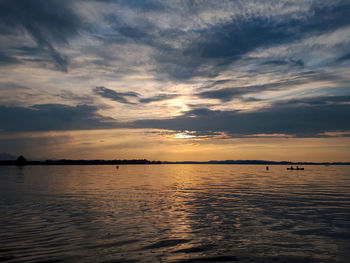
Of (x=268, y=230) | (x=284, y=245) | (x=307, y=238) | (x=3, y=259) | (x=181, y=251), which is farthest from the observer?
(x=268, y=230)

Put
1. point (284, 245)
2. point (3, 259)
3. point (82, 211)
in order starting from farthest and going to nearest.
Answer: point (82, 211)
point (284, 245)
point (3, 259)

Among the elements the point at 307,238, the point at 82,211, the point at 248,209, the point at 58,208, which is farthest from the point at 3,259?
the point at 248,209

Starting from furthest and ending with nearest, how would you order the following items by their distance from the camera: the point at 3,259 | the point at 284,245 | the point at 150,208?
1. the point at 150,208
2. the point at 284,245
3. the point at 3,259

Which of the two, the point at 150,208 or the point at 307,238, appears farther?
the point at 150,208

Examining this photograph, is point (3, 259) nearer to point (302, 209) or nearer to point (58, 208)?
point (58, 208)

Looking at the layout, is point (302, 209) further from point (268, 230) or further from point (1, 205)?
point (1, 205)

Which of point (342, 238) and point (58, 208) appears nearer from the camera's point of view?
point (342, 238)

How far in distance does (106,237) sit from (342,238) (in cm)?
1508

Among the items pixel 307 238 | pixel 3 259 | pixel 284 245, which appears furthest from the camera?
pixel 307 238

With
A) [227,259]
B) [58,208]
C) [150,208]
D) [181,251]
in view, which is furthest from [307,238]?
[58,208]

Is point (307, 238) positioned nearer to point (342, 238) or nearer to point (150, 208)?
point (342, 238)

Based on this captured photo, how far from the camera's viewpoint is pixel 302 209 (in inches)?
1104

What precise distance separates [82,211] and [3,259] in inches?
536

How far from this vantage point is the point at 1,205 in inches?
1160
